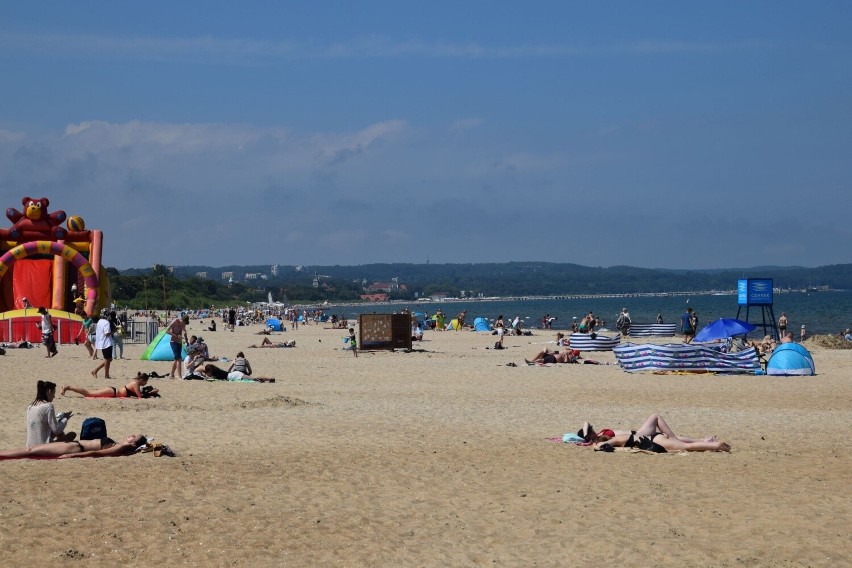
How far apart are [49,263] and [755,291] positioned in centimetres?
2399

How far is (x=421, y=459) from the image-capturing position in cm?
1017

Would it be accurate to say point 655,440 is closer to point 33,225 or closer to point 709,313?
point 33,225

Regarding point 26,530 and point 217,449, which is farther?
point 217,449

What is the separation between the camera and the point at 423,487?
8883 millimetres

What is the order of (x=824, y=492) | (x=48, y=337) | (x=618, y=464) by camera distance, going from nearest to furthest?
(x=824, y=492), (x=618, y=464), (x=48, y=337)

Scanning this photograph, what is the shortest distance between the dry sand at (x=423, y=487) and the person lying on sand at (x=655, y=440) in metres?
0.19

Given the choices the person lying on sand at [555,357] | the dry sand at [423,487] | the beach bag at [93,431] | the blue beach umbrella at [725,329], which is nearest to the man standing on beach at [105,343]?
the dry sand at [423,487]

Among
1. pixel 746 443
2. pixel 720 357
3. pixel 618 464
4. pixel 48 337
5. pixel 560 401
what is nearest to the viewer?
pixel 618 464

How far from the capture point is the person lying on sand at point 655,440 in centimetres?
1073

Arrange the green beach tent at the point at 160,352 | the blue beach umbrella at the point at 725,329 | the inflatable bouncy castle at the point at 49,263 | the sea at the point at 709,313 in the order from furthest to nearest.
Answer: the sea at the point at 709,313 < the inflatable bouncy castle at the point at 49,263 < the blue beach umbrella at the point at 725,329 < the green beach tent at the point at 160,352

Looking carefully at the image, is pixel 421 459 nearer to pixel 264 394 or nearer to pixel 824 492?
pixel 824 492

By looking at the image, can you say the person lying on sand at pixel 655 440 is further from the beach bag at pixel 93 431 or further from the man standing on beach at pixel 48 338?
the man standing on beach at pixel 48 338

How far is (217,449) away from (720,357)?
44.7 ft

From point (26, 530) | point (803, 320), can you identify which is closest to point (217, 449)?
point (26, 530)
